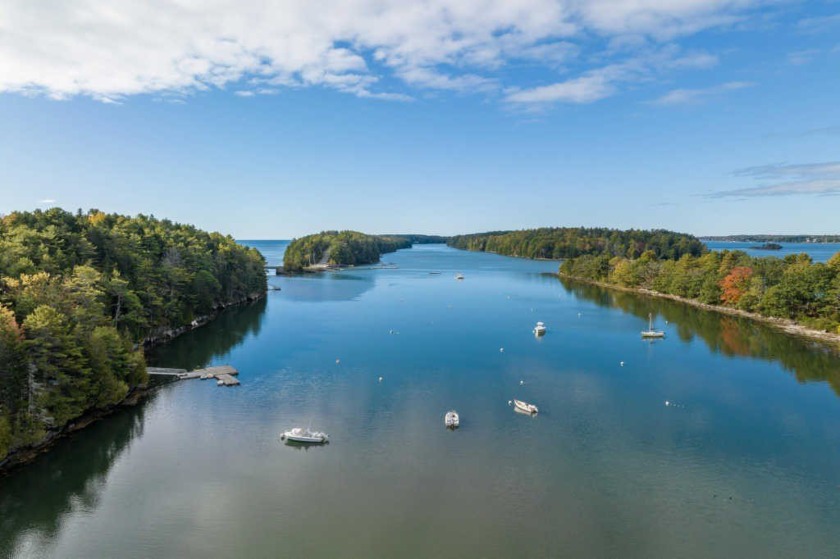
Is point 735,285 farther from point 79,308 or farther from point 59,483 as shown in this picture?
point 59,483

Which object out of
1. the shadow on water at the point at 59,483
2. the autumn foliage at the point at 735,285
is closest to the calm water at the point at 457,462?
the shadow on water at the point at 59,483

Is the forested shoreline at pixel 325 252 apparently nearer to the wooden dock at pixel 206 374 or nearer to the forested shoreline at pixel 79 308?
the forested shoreline at pixel 79 308

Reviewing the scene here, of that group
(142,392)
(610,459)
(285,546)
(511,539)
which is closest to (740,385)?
(610,459)

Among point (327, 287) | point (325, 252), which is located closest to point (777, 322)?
point (327, 287)

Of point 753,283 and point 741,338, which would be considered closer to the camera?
point 741,338

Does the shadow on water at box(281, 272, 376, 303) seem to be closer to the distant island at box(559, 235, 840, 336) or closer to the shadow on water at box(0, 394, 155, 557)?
the distant island at box(559, 235, 840, 336)
